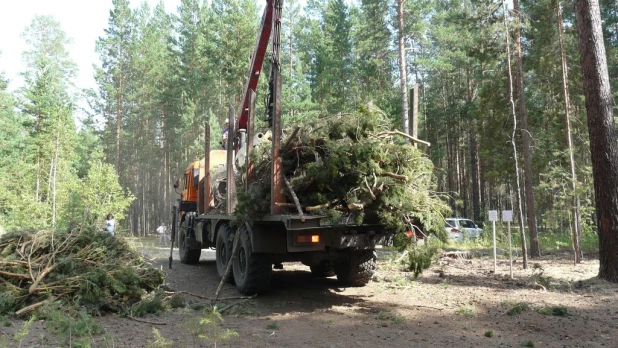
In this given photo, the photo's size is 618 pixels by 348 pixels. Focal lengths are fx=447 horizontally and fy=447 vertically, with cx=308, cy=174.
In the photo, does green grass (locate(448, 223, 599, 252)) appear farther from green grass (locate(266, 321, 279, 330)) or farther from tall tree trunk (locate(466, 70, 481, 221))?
green grass (locate(266, 321, 279, 330))

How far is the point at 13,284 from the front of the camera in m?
6.90

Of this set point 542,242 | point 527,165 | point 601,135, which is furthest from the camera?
point 542,242

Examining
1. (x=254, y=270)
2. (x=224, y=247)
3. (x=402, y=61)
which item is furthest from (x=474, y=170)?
(x=254, y=270)

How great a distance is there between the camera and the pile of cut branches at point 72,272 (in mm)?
6688

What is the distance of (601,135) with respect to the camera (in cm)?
881

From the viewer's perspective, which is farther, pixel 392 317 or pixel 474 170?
pixel 474 170

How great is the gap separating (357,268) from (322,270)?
1721 mm

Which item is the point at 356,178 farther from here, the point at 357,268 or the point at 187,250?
the point at 187,250

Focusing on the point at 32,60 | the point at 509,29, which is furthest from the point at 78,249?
the point at 32,60

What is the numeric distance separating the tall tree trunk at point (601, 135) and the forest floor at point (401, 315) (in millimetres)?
738

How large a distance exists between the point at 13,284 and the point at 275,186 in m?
4.33

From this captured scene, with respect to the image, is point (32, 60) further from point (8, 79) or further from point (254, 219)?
point (254, 219)

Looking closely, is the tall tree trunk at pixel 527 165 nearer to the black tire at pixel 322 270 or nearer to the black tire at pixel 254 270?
the black tire at pixel 322 270

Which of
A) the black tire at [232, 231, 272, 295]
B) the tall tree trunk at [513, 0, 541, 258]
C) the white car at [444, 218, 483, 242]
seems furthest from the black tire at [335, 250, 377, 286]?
the white car at [444, 218, 483, 242]
